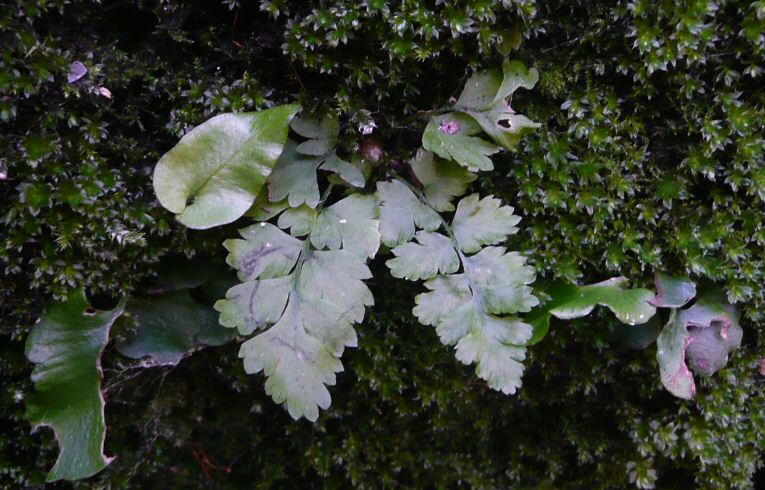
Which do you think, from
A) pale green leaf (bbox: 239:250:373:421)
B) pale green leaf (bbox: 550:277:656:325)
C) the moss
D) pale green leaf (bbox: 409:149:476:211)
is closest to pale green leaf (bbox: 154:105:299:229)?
the moss

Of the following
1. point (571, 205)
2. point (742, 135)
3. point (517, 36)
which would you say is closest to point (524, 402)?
point (571, 205)

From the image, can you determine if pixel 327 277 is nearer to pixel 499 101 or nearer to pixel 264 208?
pixel 264 208

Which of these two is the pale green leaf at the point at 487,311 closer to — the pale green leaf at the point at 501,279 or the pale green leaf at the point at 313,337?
the pale green leaf at the point at 501,279

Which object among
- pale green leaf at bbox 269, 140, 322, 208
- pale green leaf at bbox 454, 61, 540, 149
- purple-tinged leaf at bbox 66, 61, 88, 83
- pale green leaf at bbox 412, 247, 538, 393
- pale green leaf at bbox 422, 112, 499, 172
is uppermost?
purple-tinged leaf at bbox 66, 61, 88, 83

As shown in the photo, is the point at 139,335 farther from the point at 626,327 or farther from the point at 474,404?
the point at 626,327

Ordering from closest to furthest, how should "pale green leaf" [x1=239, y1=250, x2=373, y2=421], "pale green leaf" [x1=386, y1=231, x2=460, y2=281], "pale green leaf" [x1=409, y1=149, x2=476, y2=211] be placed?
"pale green leaf" [x1=239, y1=250, x2=373, y2=421] → "pale green leaf" [x1=386, y1=231, x2=460, y2=281] → "pale green leaf" [x1=409, y1=149, x2=476, y2=211]

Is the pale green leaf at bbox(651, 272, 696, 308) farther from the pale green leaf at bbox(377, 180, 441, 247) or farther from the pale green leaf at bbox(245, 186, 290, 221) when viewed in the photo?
the pale green leaf at bbox(245, 186, 290, 221)

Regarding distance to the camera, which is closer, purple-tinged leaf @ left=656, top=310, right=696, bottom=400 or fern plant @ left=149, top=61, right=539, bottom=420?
fern plant @ left=149, top=61, right=539, bottom=420

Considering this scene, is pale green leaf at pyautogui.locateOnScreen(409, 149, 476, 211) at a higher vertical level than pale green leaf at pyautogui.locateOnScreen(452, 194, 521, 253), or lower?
higher

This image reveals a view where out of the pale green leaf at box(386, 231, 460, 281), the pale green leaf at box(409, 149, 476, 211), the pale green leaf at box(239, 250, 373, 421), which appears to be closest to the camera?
the pale green leaf at box(239, 250, 373, 421)
